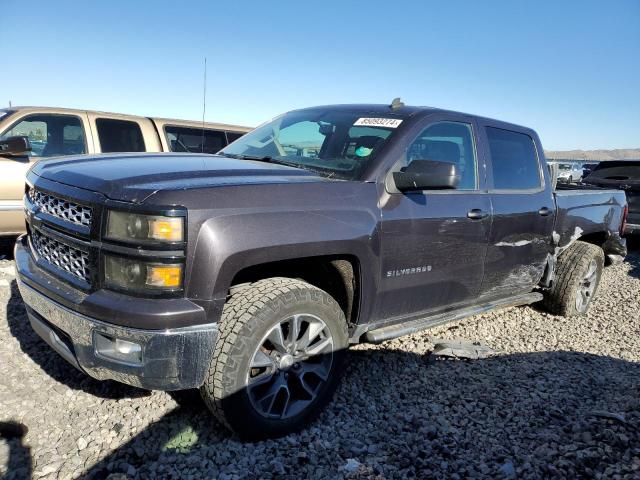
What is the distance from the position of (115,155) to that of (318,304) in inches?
64.8

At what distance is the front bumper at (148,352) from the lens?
2205 mm

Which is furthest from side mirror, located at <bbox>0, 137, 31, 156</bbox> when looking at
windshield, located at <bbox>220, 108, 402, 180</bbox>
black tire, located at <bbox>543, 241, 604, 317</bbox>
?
black tire, located at <bbox>543, 241, 604, 317</bbox>

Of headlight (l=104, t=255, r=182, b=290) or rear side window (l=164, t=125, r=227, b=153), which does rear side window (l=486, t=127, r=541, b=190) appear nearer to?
Result: headlight (l=104, t=255, r=182, b=290)

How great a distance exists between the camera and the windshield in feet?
10.3

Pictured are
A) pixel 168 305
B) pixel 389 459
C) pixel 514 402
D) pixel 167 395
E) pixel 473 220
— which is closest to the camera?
pixel 168 305

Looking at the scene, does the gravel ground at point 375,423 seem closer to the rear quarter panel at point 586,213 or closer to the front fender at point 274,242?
the front fender at point 274,242

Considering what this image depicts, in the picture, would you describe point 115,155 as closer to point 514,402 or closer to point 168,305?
point 168,305

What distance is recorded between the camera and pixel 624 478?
2301 millimetres

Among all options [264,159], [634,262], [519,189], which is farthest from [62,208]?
[634,262]

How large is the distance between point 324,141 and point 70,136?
169 inches

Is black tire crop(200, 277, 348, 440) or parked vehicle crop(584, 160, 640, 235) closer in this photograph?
black tire crop(200, 277, 348, 440)

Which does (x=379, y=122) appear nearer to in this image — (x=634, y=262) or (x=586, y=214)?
(x=586, y=214)

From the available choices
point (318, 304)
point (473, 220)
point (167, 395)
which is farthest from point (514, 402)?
point (167, 395)

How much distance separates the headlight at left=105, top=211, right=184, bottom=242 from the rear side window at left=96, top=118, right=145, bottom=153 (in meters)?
4.68
